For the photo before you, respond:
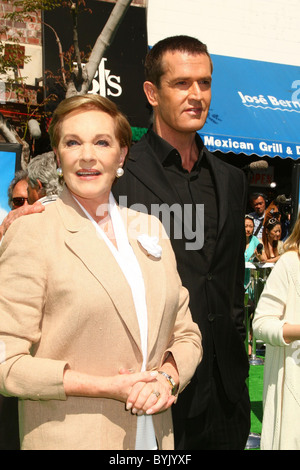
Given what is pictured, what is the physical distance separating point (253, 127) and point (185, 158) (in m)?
8.66

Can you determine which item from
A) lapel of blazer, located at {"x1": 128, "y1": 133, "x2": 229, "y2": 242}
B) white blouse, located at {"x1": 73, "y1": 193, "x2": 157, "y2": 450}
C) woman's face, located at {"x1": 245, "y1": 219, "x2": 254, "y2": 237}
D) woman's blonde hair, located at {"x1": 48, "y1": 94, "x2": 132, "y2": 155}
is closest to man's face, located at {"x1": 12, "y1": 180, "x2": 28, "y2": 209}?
lapel of blazer, located at {"x1": 128, "y1": 133, "x2": 229, "y2": 242}

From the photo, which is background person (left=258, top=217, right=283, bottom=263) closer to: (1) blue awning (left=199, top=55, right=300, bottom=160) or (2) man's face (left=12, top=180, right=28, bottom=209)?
(1) blue awning (left=199, top=55, right=300, bottom=160)

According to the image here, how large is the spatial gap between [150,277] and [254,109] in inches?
391

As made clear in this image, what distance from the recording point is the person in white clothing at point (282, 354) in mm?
3301

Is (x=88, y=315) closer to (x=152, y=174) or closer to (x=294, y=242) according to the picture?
(x=152, y=174)

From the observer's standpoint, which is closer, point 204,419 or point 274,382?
point 204,419

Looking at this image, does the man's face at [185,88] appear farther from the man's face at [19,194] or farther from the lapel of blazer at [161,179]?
the man's face at [19,194]

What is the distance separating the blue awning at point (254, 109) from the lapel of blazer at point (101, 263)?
27.8 feet

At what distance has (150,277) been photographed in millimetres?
1953

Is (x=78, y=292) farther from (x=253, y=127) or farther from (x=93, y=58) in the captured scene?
(x=253, y=127)

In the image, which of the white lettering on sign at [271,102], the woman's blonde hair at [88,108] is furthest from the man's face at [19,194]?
the white lettering on sign at [271,102]

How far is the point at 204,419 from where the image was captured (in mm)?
2484
